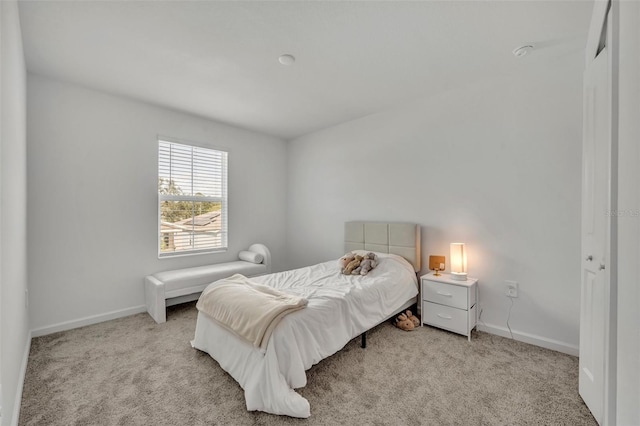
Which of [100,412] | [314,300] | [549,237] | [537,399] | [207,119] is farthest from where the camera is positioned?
[207,119]

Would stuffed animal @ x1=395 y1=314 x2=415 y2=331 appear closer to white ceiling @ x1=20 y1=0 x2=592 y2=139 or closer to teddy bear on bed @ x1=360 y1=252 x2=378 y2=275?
teddy bear on bed @ x1=360 y1=252 x2=378 y2=275

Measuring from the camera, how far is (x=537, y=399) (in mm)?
1766

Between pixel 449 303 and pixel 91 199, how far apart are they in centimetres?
396

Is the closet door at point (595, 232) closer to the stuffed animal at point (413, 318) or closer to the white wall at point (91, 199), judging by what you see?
the stuffed animal at point (413, 318)

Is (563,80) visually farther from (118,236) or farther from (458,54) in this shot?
(118,236)

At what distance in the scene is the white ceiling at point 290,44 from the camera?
1818mm

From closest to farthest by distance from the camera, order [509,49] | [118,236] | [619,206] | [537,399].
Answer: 1. [619,206]
2. [537,399]
3. [509,49]
4. [118,236]

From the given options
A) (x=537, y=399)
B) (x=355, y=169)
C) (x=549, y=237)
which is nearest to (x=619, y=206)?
(x=537, y=399)

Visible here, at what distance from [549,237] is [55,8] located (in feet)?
13.8

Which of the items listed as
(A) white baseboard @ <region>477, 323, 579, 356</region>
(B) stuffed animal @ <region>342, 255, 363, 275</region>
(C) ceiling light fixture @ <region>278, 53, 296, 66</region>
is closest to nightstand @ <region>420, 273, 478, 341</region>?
(A) white baseboard @ <region>477, 323, 579, 356</region>

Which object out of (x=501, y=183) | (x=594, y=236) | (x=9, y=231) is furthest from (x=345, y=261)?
(x=9, y=231)

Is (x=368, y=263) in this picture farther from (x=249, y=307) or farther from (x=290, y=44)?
(x=290, y=44)

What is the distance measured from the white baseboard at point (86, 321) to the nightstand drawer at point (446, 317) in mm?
3314

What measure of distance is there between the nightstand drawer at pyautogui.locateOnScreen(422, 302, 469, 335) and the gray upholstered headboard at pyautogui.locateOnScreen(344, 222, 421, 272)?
48cm
